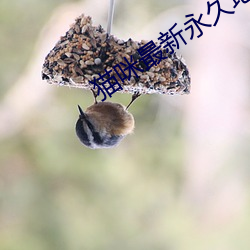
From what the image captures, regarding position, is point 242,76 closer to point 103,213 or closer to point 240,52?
point 240,52

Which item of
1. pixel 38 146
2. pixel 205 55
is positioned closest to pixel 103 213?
pixel 38 146

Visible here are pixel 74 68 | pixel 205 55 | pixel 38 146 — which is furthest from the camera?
pixel 38 146

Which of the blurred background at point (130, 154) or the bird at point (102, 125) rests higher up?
the blurred background at point (130, 154)

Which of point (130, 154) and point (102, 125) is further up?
point (130, 154)

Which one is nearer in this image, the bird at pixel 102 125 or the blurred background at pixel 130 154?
the bird at pixel 102 125
